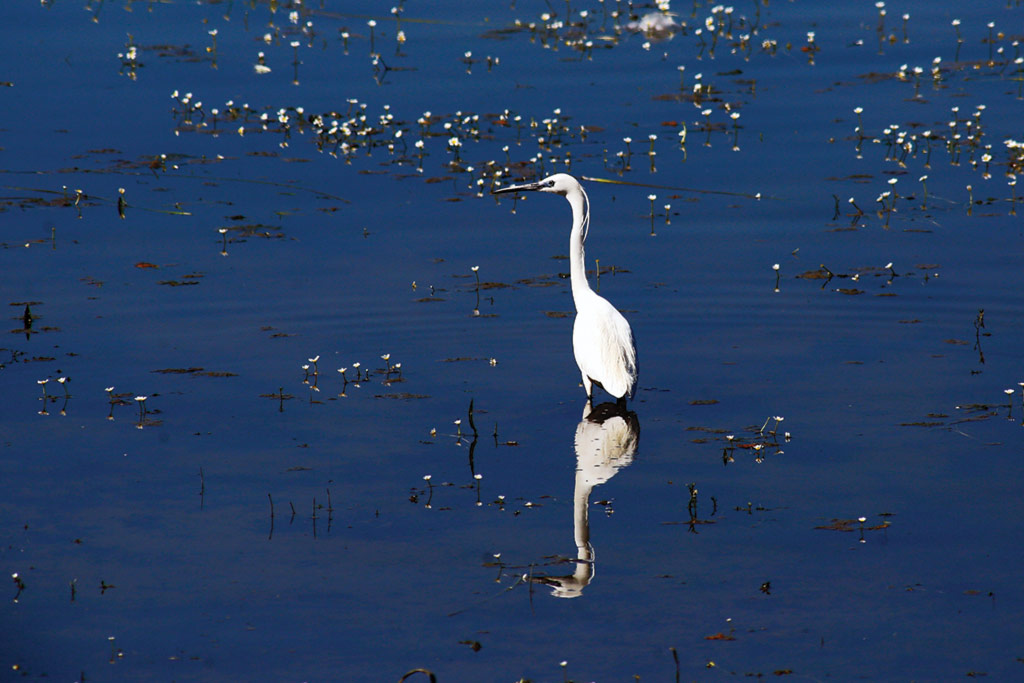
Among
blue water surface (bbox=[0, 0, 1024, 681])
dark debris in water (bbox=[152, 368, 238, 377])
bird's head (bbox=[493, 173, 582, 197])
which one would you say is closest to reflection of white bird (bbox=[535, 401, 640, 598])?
blue water surface (bbox=[0, 0, 1024, 681])

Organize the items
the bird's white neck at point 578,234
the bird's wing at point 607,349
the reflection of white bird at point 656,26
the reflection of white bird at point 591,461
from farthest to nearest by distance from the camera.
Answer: the reflection of white bird at point 656,26 → the bird's white neck at point 578,234 → the bird's wing at point 607,349 → the reflection of white bird at point 591,461

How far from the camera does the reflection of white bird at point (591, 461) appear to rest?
7656mm

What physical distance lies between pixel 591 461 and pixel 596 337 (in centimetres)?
152

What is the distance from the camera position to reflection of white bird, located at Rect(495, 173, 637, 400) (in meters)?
10.7

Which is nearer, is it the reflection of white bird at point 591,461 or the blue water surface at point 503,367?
the blue water surface at point 503,367

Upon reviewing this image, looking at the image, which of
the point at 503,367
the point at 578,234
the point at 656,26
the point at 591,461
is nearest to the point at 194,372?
the point at 503,367

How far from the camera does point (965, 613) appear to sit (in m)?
7.11

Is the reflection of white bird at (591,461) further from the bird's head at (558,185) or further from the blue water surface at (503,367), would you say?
the bird's head at (558,185)

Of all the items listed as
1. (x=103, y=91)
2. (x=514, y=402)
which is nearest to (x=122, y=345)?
(x=514, y=402)

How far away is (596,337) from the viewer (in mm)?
10922

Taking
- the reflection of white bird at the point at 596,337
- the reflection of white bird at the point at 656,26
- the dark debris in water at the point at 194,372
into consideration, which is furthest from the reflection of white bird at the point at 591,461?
the reflection of white bird at the point at 656,26

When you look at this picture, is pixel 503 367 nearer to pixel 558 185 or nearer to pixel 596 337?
pixel 596 337

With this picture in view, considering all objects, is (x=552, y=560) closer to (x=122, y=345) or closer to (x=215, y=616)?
(x=215, y=616)

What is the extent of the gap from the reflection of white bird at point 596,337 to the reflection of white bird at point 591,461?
0.74 ft
